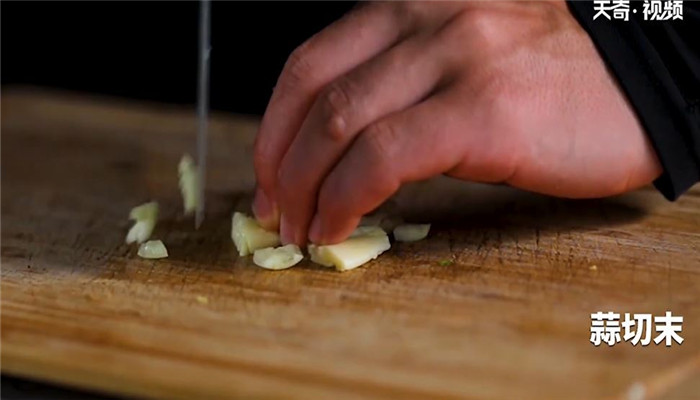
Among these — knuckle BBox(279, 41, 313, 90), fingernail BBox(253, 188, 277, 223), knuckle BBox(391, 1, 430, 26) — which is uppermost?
knuckle BBox(391, 1, 430, 26)

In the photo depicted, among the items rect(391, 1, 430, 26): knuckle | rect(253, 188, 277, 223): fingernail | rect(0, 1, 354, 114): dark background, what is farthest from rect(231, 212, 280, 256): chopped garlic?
rect(0, 1, 354, 114): dark background

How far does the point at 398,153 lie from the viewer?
3.41 ft

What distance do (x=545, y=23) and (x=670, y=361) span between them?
415 millimetres

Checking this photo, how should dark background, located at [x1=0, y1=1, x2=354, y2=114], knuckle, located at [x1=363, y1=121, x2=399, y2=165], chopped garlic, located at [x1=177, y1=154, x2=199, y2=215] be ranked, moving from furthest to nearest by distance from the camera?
dark background, located at [x1=0, y1=1, x2=354, y2=114] → chopped garlic, located at [x1=177, y1=154, x2=199, y2=215] → knuckle, located at [x1=363, y1=121, x2=399, y2=165]

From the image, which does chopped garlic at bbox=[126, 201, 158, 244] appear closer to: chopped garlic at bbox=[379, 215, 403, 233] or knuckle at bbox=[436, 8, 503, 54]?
chopped garlic at bbox=[379, 215, 403, 233]

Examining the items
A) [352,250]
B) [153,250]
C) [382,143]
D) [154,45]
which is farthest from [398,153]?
[154,45]

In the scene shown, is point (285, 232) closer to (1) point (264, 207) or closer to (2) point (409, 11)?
(1) point (264, 207)

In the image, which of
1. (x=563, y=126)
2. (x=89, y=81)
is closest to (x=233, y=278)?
(x=563, y=126)

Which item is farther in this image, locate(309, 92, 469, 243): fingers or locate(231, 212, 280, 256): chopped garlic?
locate(231, 212, 280, 256): chopped garlic

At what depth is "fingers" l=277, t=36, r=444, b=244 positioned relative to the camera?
1.06 metres

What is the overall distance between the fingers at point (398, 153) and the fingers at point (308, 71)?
0.09m

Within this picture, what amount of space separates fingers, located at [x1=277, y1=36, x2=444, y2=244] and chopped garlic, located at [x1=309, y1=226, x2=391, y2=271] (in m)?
0.04

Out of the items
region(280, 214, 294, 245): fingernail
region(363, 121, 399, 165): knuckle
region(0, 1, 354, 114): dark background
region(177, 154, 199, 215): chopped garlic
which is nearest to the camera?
region(363, 121, 399, 165): knuckle

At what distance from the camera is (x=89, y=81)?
6.58 ft
